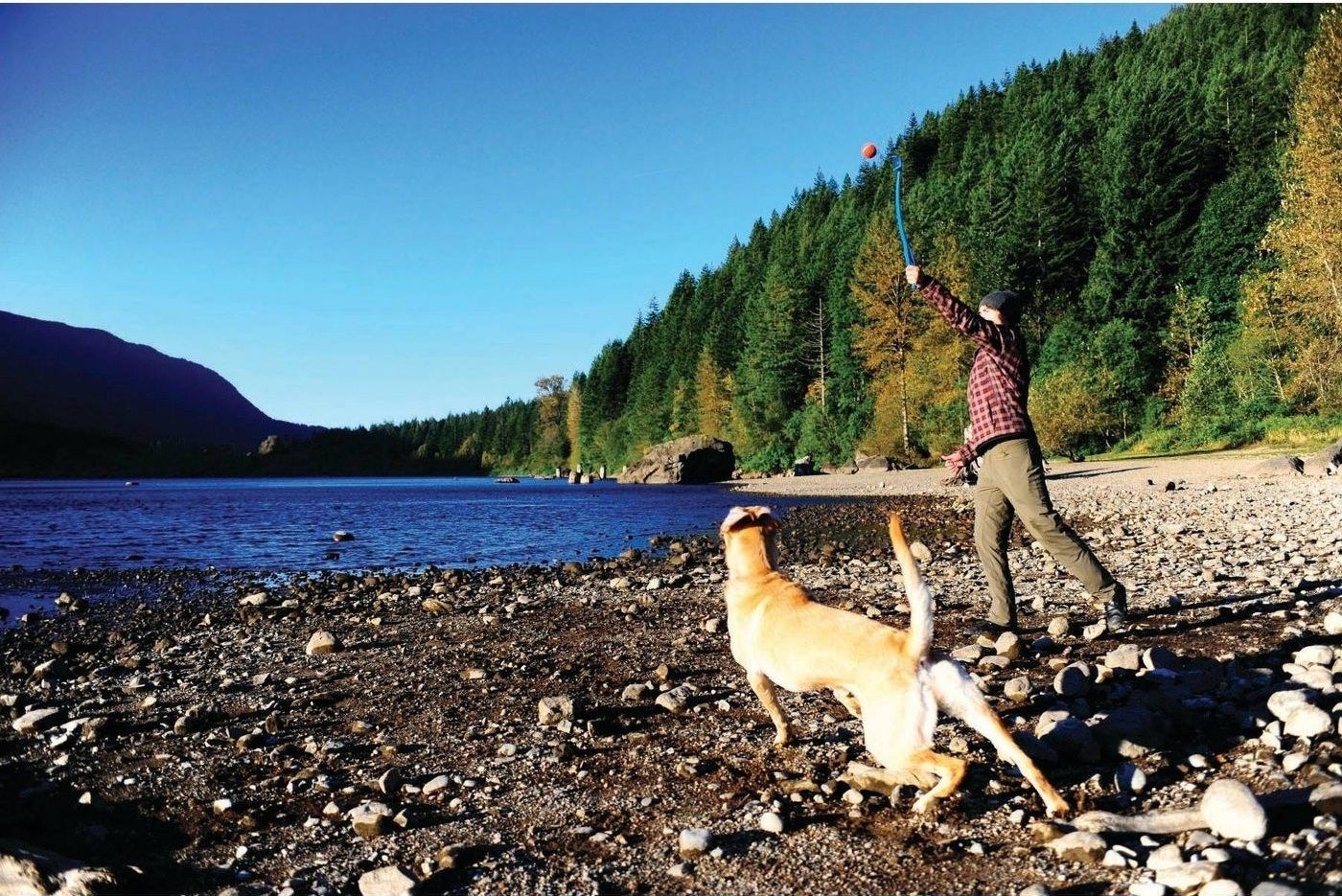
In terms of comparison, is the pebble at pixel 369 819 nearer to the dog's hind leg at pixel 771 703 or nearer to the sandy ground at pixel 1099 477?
the dog's hind leg at pixel 771 703

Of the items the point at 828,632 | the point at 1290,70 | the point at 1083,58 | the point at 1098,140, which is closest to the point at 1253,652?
the point at 828,632

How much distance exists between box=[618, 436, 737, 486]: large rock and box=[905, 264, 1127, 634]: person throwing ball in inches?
1958

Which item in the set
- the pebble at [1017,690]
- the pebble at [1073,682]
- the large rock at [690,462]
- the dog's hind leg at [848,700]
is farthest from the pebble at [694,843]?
the large rock at [690,462]

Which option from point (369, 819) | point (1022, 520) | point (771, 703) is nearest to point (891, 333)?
point (1022, 520)

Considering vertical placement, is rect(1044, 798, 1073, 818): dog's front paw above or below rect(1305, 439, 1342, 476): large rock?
below

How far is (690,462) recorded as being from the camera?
184 feet

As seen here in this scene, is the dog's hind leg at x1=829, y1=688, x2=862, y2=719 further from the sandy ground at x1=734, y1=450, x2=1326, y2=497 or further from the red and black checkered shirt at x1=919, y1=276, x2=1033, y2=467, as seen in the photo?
the sandy ground at x1=734, y1=450, x2=1326, y2=497

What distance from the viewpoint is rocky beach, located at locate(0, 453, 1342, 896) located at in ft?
9.77

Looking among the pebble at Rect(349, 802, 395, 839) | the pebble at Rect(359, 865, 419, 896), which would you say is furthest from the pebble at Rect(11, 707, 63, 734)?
the pebble at Rect(359, 865, 419, 896)

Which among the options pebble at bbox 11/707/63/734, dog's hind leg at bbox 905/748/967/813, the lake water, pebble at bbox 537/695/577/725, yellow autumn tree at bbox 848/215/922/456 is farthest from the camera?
yellow autumn tree at bbox 848/215/922/456

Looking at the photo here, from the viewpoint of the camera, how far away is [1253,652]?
522cm

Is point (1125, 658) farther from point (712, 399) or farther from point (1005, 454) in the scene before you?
point (712, 399)

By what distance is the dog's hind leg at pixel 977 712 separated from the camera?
3.22m

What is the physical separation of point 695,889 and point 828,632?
1.33 m
